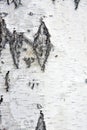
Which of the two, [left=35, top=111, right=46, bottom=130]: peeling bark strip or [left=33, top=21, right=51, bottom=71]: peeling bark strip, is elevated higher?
[left=33, top=21, right=51, bottom=71]: peeling bark strip

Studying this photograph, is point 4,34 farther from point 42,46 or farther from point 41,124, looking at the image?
point 41,124

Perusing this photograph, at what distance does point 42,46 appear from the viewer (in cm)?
777

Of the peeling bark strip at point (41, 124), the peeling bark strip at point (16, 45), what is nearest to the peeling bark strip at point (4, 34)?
the peeling bark strip at point (16, 45)

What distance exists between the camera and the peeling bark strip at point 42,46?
7754 mm

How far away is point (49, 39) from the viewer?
7809 millimetres

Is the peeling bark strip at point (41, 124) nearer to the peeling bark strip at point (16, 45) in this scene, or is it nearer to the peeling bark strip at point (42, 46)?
the peeling bark strip at point (42, 46)

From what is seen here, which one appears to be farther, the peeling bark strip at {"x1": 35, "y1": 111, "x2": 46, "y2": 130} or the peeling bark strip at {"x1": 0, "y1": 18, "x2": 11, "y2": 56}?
the peeling bark strip at {"x1": 0, "y1": 18, "x2": 11, "y2": 56}

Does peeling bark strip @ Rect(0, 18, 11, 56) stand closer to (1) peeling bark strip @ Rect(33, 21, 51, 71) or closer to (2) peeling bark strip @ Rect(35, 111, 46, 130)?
(1) peeling bark strip @ Rect(33, 21, 51, 71)

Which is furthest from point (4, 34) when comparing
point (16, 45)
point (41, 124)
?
point (41, 124)

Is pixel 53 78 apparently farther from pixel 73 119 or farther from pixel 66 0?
pixel 66 0

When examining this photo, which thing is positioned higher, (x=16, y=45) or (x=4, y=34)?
(x=4, y=34)

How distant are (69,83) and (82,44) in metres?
0.59

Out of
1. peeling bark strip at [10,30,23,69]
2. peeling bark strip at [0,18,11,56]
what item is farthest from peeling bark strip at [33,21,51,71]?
peeling bark strip at [0,18,11,56]

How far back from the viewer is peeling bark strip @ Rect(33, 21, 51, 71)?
25.4 ft
